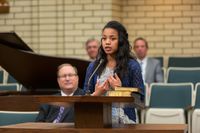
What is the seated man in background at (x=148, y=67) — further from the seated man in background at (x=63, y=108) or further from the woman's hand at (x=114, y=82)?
the woman's hand at (x=114, y=82)

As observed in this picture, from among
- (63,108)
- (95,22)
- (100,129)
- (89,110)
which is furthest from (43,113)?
(95,22)

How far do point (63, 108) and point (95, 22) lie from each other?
5221 millimetres

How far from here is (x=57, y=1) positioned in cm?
1053

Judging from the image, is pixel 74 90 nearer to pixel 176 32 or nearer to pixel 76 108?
pixel 76 108

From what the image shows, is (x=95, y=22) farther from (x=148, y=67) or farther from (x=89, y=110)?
(x=89, y=110)

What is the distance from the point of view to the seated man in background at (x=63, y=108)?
5213mm

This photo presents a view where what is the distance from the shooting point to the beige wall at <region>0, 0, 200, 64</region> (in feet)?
34.3

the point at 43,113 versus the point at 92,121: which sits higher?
the point at 92,121

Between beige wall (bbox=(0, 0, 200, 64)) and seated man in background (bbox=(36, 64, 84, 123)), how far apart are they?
4.46 m

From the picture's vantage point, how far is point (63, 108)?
5320mm

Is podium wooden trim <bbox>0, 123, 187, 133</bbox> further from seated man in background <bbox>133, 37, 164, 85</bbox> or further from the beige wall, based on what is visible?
the beige wall

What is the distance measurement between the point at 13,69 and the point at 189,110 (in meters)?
2.04

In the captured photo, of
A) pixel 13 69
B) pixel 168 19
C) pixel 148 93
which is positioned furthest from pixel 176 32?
pixel 13 69

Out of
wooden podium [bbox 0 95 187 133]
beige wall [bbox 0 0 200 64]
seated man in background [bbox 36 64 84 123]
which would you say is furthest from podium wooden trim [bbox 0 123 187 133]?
beige wall [bbox 0 0 200 64]
